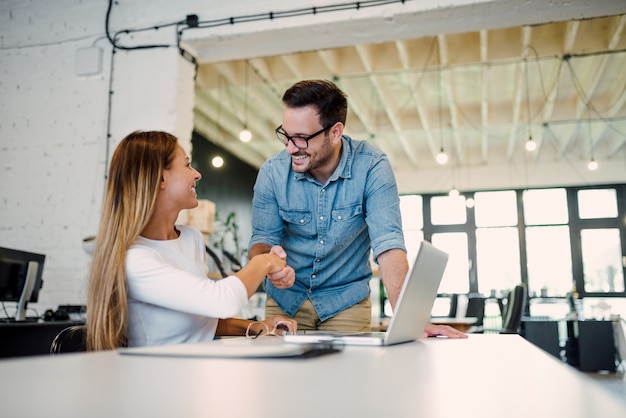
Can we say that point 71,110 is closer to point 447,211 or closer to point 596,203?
point 447,211

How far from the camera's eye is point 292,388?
646 mm

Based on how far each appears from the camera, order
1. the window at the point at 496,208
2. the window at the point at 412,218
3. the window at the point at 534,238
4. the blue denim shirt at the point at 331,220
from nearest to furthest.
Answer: the blue denim shirt at the point at 331,220 → the window at the point at 534,238 → the window at the point at 496,208 → the window at the point at 412,218

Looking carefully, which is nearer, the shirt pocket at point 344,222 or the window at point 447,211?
the shirt pocket at point 344,222

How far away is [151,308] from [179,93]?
3.18 meters

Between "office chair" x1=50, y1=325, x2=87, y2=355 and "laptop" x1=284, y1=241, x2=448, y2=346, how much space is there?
0.51 metres

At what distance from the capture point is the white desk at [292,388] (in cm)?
Answer: 53

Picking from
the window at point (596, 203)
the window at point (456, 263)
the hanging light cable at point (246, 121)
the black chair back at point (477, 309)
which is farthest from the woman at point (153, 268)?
the window at point (596, 203)

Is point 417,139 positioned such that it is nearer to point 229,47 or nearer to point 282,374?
point 229,47

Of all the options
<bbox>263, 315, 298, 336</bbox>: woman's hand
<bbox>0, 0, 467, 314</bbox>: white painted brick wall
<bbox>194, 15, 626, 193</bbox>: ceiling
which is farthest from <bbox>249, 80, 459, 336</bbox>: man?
<bbox>194, 15, 626, 193</bbox>: ceiling

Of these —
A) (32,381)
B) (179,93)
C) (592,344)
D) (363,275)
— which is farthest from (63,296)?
(592,344)

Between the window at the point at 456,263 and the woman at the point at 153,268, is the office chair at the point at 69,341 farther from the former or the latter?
the window at the point at 456,263

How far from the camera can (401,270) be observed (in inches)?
73.0

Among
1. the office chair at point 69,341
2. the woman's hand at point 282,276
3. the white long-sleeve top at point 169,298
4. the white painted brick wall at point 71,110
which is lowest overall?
the office chair at point 69,341

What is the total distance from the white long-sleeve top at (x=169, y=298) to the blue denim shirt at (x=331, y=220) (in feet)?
1.56
